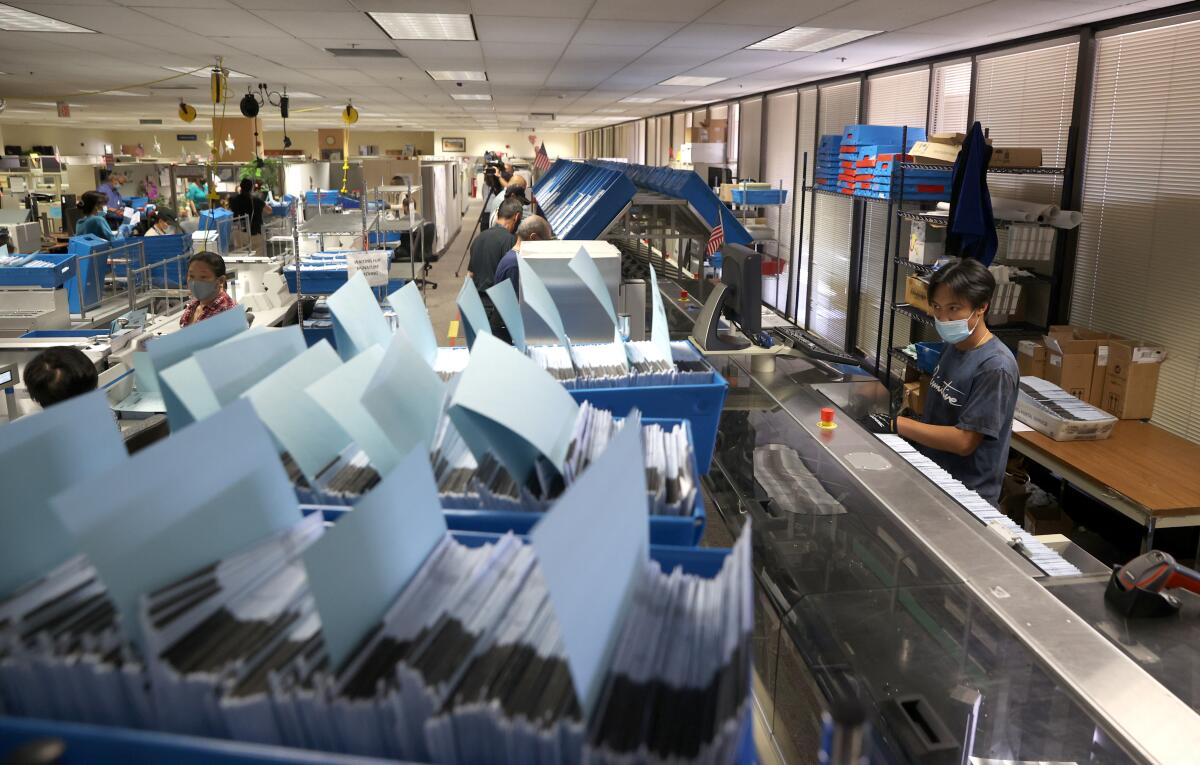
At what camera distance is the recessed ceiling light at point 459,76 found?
8812 millimetres

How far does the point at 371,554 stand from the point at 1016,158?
226 inches

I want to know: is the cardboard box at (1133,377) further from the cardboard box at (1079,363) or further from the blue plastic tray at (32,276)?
the blue plastic tray at (32,276)

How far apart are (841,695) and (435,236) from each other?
13934mm

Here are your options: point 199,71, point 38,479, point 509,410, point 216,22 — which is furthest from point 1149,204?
point 199,71

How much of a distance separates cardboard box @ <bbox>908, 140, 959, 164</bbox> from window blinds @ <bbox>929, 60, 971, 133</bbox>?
95 cm

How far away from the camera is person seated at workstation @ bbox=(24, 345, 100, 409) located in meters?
2.12

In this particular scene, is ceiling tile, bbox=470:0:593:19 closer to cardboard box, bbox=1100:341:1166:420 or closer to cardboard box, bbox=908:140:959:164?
cardboard box, bbox=908:140:959:164

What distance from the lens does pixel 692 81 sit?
9.22 meters

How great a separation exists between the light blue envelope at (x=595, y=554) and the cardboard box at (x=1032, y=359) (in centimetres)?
496

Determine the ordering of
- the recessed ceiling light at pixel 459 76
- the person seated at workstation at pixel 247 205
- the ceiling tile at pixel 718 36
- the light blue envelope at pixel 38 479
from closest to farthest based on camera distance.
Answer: the light blue envelope at pixel 38 479 → the ceiling tile at pixel 718 36 → the recessed ceiling light at pixel 459 76 → the person seated at workstation at pixel 247 205

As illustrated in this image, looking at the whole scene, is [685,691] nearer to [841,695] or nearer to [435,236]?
[841,695]

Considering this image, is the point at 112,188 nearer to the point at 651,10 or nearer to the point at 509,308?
the point at 651,10

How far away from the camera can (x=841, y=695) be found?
58.7 inches

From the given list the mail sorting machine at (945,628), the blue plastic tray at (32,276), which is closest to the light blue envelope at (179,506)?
the mail sorting machine at (945,628)
